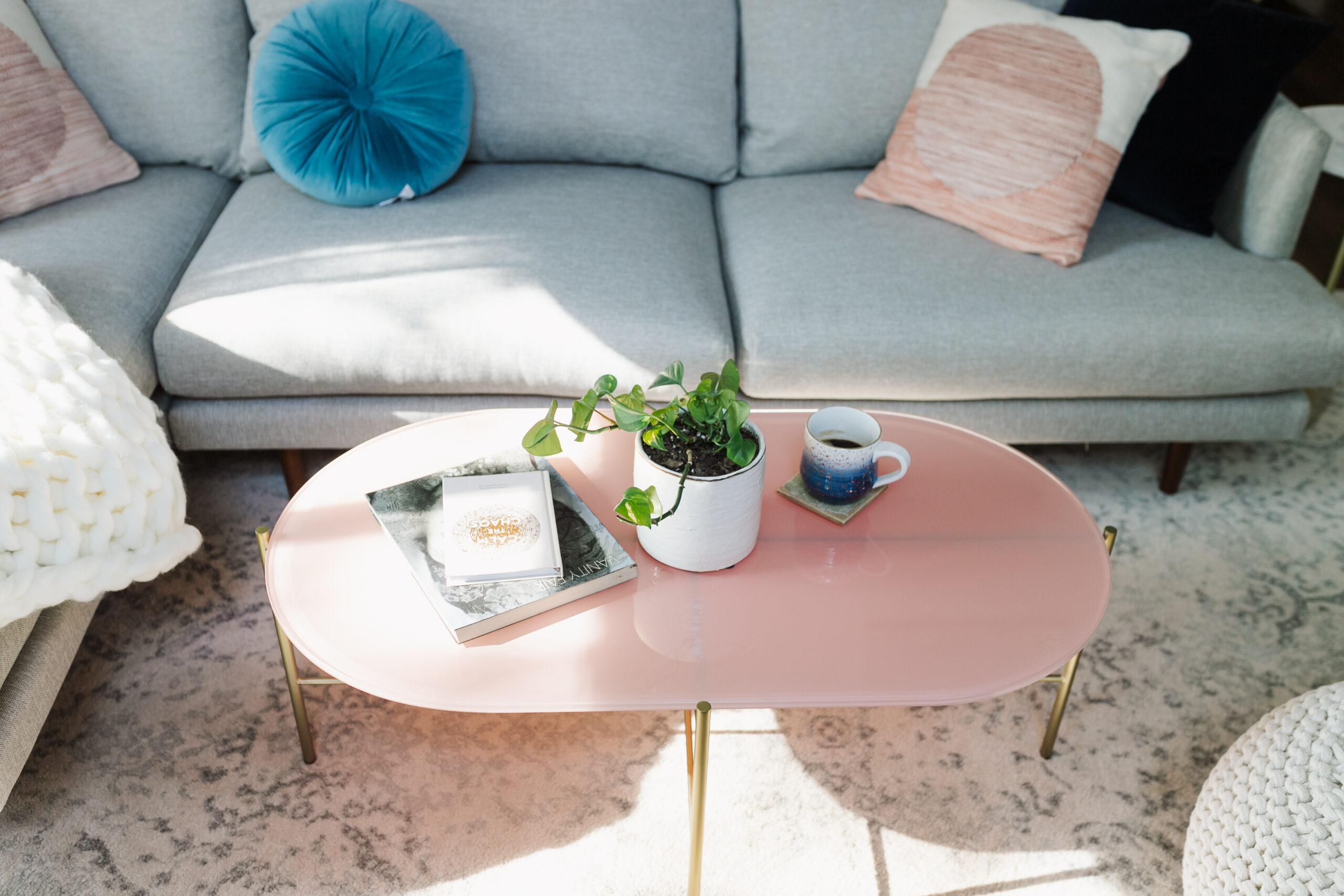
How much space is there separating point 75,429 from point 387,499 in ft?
1.27

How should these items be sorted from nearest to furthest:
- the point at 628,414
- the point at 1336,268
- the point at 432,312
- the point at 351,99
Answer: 1. the point at 628,414
2. the point at 432,312
3. the point at 351,99
4. the point at 1336,268

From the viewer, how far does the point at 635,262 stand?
5.56 ft

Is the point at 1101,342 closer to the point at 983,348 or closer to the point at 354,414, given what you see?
the point at 983,348

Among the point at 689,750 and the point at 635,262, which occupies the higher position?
the point at 635,262

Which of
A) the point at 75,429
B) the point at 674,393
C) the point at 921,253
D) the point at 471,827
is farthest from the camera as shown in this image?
the point at 921,253

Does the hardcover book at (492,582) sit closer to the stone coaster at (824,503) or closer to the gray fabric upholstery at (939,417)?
the stone coaster at (824,503)

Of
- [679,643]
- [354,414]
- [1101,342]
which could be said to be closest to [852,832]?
[679,643]

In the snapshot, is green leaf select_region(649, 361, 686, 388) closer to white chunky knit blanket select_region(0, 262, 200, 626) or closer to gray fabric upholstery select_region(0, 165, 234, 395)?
white chunky knit blanket select_region(0, 262, 200, 626)

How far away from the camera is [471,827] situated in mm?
1262

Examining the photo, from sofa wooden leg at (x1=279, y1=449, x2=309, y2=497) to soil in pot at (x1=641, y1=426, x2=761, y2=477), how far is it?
36.9 inches

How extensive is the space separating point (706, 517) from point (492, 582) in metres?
0.25

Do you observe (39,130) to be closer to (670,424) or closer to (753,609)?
(670,424)

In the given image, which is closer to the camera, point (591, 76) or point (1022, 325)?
point (1022, 325)

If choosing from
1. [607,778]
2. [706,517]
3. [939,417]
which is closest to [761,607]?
[706,517]
